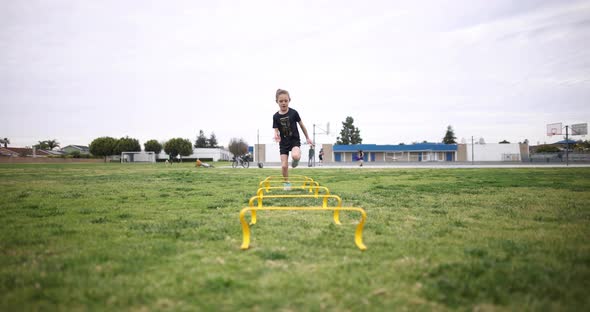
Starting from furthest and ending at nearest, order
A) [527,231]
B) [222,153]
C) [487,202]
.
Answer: [222,153]
[487,202]
[527,231]

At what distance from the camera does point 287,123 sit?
7449 millimetres

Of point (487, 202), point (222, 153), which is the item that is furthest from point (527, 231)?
point (222, 153)

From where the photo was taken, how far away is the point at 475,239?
3.98 metres

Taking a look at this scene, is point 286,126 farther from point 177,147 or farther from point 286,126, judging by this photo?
point 177,147

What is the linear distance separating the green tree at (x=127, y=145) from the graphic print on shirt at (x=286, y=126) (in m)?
84.9

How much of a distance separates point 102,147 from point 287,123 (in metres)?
85.8

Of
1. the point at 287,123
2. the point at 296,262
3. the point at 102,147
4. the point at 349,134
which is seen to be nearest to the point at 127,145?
the point at 102,147

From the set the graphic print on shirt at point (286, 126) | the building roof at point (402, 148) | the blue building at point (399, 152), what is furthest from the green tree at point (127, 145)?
the graphic print on shirt at point (286, 126)

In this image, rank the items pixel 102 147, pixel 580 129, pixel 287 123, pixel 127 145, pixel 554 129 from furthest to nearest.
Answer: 1. pixel 127 145
2. pixel 102 147
3. pixel 554 129
4. pixel 580 129
5. pixel 287 123

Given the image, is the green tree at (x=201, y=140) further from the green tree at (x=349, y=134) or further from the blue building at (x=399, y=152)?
the blue building at (x=399, y=152)

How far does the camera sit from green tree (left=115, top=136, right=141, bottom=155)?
265 feet

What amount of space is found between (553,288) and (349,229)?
2.41 meters

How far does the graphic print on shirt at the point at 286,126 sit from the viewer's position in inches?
293

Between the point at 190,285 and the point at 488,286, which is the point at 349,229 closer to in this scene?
the point at 488,286
